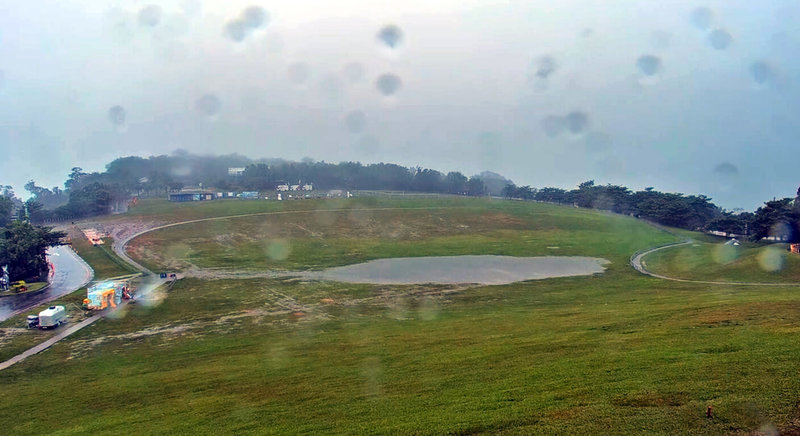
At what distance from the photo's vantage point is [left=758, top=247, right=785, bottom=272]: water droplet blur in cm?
4794

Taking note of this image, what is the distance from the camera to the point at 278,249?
3105 inches

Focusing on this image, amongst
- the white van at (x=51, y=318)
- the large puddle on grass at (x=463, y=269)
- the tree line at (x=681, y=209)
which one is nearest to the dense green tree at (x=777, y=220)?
the tree line at (x=681, y=209)

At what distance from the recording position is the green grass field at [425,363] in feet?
49.5

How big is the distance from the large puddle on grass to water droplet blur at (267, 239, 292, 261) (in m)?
12.2

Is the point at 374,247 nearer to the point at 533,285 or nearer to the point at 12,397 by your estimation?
the point at 533,285

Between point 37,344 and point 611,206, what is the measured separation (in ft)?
454

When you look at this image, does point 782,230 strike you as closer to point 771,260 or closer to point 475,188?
point 771,260

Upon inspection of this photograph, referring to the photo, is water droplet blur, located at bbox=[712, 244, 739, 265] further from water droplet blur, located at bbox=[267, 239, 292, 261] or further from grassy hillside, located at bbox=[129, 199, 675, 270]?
water droplet blur, located at bbox=[267, 239, 292, 261]

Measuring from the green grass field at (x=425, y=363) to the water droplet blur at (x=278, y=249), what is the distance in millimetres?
17749

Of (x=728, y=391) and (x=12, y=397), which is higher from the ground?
(x=728, y=391)

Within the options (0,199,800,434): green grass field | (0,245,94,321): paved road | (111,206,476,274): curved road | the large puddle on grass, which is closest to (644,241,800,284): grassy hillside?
(0,199,800,434): green grass field

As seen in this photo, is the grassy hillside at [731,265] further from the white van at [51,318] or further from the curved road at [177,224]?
the curved road at [177,224]

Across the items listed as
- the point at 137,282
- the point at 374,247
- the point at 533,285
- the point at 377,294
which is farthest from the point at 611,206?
the point at 137,282

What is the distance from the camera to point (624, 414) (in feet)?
46.6
